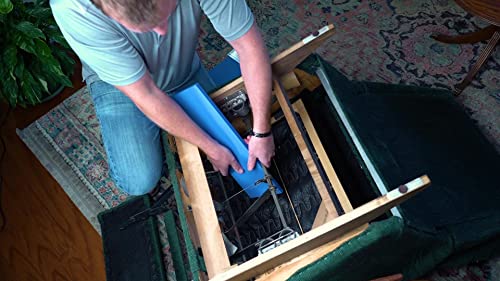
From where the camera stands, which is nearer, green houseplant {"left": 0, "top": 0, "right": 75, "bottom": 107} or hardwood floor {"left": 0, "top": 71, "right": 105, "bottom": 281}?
green houseplant {"left": 0, "top": 0, "right": 75, "bottom": 107}

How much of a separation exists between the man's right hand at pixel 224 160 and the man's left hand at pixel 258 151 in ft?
0.11

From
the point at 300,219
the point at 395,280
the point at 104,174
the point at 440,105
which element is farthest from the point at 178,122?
the point at 440,105

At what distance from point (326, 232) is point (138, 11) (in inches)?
20.2

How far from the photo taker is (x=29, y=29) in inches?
56.8

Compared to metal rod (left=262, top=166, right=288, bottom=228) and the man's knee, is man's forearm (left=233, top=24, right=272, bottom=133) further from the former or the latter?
the man's knee

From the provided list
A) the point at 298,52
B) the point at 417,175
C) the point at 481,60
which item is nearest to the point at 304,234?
the point at 298,52

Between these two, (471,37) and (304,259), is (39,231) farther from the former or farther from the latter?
(471,37)

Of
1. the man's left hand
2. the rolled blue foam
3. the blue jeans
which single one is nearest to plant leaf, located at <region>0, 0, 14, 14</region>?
the blue jeans

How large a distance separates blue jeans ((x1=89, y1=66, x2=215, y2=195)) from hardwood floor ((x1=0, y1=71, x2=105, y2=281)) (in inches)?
19.0

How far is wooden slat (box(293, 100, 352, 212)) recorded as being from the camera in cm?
92

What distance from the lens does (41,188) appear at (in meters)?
1.76

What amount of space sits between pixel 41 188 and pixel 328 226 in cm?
143

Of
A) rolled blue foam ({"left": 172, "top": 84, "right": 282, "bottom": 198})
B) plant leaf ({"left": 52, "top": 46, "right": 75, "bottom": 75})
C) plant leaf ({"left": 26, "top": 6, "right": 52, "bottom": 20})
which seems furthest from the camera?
plant leaf ({"left": 52, "top": 46, "right": 75, "bottom": 75})

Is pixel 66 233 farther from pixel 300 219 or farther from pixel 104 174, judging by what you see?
pixel 300 219
